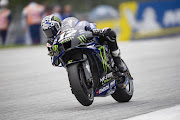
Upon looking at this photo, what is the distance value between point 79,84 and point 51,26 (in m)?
0.99

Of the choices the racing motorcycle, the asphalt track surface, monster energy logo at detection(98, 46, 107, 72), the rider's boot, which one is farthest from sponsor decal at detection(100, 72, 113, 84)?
the asphalt track surface

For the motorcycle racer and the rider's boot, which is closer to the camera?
the motorcycle racer

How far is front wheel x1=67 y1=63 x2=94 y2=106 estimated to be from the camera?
18.9 feet

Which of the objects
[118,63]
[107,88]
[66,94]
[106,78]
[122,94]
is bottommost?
[66,94]

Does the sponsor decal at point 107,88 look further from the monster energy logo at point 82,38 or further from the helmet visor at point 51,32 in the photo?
the helmet visor at point 51,32

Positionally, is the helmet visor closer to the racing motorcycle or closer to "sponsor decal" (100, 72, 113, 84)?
the racing motorcycle

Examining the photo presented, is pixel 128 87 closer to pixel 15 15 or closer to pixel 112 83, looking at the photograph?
pixel 112 83

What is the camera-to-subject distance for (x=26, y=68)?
12.9 metres

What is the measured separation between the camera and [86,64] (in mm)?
5984

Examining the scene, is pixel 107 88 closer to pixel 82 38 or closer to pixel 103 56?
pixel 103 56

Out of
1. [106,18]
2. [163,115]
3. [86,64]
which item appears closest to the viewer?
[163,115]

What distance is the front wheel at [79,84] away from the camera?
5750 millimetres

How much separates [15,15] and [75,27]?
17003 mm

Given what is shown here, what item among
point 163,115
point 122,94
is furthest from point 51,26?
point 163,115
